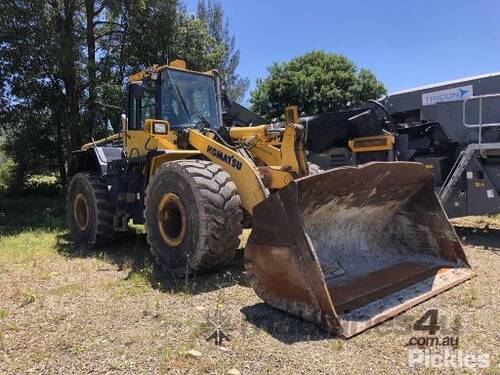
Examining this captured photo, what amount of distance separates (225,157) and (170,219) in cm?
99

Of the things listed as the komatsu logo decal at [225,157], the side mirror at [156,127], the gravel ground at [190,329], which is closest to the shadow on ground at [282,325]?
the gravel ground at [190,329]

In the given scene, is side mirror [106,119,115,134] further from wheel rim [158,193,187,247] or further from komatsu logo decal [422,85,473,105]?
wheel rim [158,193,187,247]

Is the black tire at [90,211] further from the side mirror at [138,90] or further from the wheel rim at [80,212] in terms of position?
the side mirror at [138,90]

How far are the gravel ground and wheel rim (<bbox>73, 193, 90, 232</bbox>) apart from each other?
2364 mm

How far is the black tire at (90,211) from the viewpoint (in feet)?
25.2

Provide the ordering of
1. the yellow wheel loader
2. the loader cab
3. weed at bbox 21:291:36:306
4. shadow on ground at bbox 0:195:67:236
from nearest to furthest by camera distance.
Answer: the yellow wheel loader → weed at bbox 21:291:36:306 → the loader cab → shadow on ground at bbox 0:195:67:236

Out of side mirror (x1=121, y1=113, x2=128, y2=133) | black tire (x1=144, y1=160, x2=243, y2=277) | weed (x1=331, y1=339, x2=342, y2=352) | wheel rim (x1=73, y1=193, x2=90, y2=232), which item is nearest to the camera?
weed (x1=331, y1=339, x2=342, y2=352)

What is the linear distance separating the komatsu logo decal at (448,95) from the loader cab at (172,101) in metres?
4.02

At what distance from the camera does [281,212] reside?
4113 millimetres

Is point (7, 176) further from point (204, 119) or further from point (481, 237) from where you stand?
point (481, 237)

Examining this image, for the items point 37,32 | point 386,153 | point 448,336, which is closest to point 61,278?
point 448,336

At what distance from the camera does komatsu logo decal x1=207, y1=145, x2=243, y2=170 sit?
5527 millimetres

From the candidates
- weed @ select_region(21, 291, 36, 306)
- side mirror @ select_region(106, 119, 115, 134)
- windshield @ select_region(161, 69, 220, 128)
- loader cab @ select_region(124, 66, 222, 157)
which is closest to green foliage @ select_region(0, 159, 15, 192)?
side mirror @ select_region(106, 119, 115, 134)

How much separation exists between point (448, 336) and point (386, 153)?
17.3ft
